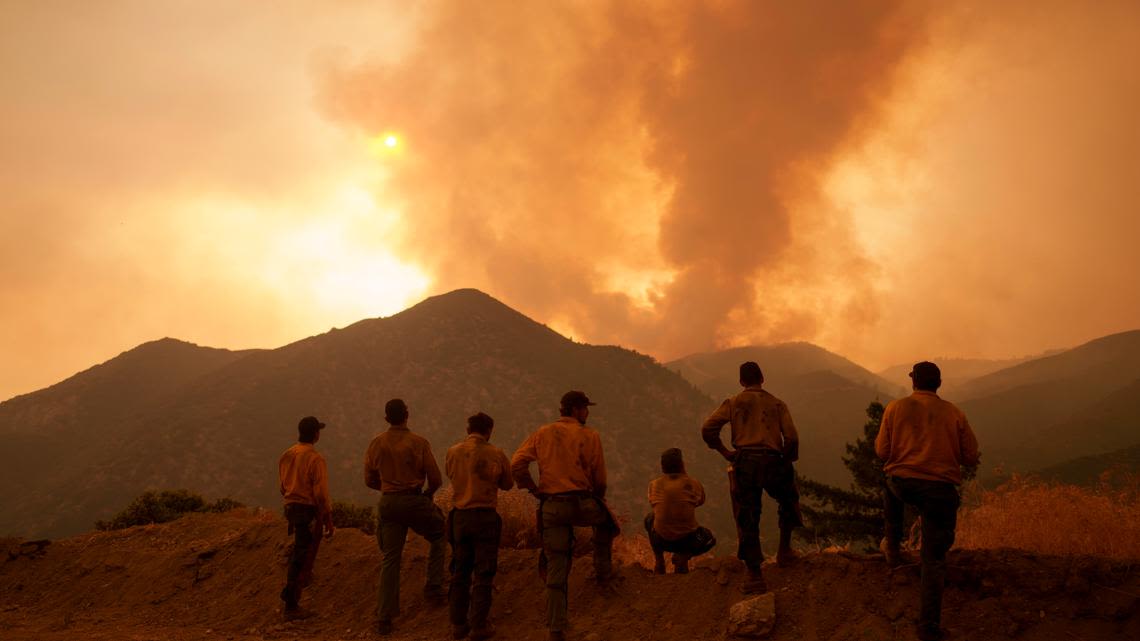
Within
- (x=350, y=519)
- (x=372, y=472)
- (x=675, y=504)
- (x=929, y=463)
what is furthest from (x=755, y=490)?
(x=350, y=519)

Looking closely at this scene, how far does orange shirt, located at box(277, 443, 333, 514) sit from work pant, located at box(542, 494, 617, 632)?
340cm

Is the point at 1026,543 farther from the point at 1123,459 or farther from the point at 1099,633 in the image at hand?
the point at 1123,459

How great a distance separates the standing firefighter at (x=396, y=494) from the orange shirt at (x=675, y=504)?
3.02 meters

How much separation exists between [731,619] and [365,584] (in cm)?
585

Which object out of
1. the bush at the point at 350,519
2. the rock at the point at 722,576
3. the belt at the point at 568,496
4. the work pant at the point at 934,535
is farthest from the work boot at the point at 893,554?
the bush at the point at 350,519

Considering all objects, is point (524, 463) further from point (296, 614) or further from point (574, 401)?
point (296, 614)

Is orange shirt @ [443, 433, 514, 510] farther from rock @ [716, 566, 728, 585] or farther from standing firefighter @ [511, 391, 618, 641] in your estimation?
rock @ [716, 566, 728, 585]

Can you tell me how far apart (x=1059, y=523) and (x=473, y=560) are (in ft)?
24.5

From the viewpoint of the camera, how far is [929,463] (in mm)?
6496

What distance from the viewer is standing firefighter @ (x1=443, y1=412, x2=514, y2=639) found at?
7836 millimetres

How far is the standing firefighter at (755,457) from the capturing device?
755 cm

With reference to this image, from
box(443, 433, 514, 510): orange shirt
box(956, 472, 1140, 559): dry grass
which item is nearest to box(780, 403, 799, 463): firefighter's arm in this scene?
box(956, 472, 1140, 559): dry grass

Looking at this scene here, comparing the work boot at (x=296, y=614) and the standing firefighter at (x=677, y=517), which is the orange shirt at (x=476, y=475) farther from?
the work boot at (x=296, y=614)

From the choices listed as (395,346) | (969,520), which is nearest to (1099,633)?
(969,520)
